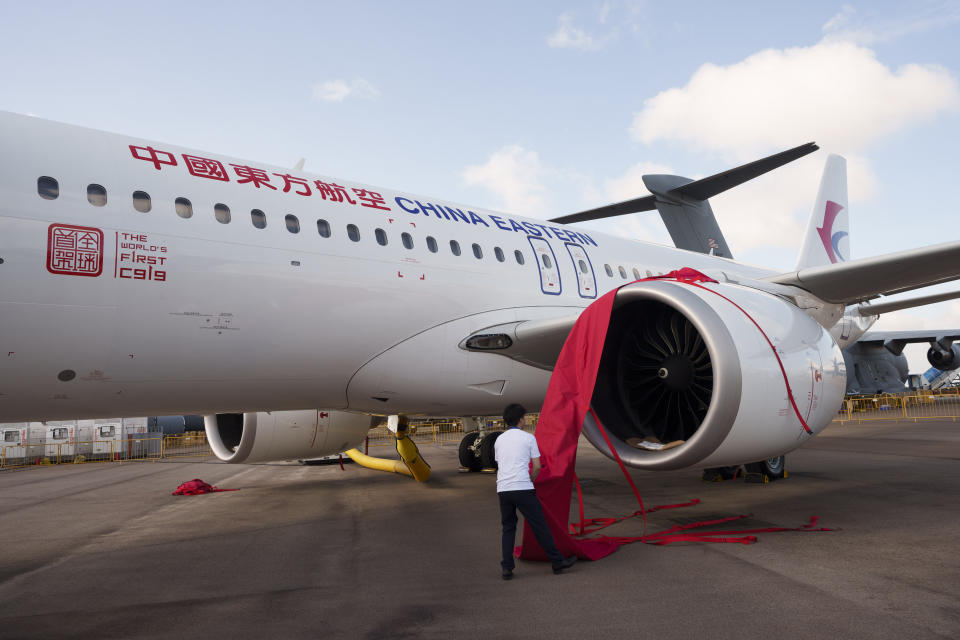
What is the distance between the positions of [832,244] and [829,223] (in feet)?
1.45

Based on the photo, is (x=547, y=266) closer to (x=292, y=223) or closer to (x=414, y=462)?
(x=292, y=223)

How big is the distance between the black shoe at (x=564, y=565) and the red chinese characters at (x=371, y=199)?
410 centimetres

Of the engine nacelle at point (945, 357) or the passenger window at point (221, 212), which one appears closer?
the passenger window at point (221, 212)

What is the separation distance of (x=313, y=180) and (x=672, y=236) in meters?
17.8

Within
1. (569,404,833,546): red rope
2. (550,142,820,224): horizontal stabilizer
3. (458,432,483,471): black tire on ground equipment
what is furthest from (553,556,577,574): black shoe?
(550,142,820,224): horizontal stabilizer

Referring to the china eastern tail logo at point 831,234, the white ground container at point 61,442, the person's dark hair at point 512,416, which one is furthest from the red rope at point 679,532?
the white ground container at point 61,442

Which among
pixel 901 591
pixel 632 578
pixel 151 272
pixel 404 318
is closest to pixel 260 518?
pixel 404 318

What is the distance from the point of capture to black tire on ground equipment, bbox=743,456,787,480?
30.1 ft

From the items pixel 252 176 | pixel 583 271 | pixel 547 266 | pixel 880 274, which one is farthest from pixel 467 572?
pixel 880 274

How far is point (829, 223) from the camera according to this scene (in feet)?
44.3

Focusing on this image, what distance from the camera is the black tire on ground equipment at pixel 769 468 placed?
916 centimetres

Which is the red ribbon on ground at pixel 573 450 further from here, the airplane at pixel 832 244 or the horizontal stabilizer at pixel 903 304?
the airplane at pixel 832 244

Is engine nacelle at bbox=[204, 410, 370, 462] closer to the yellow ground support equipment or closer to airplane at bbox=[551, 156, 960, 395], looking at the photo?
the yellow ground support equipment

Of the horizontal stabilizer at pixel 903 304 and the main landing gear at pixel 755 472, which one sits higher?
the horizontal stabilizer at pixel 903 304
